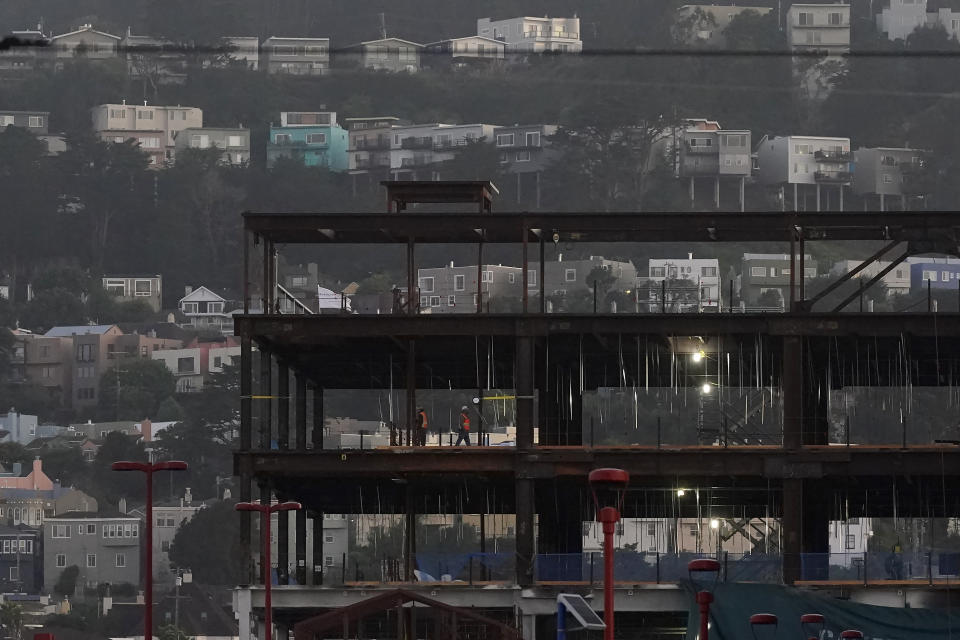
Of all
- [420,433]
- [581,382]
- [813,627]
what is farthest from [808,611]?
→ [581,382]

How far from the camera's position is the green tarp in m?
82.1

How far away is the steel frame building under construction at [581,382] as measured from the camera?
289 feet

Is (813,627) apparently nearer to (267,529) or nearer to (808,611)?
(808,611)

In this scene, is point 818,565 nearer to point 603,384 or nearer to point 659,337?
point 659,337

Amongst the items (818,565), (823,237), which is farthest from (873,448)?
(823,237)

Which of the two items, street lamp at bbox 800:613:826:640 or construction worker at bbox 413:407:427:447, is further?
construction worker at bbox 413:407:427:447

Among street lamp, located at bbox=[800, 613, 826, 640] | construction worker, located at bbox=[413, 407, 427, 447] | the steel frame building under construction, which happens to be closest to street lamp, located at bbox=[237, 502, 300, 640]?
the steel frame building under construction

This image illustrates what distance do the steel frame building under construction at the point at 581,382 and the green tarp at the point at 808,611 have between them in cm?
277

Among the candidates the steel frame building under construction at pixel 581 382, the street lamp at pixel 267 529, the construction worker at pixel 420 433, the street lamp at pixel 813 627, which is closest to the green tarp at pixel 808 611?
the street lamp at pixel 813 627

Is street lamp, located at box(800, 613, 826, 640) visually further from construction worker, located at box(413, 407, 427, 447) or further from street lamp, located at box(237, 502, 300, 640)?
street lamp, located at box(237, 502, 300, 640)

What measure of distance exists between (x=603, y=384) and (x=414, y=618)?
117 feet

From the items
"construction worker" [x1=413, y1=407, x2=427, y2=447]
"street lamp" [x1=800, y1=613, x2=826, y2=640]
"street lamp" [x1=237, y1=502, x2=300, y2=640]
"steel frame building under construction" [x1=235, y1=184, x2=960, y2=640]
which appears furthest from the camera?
"construction worker" [x1=413, y1=407, x2=427, y2=447]

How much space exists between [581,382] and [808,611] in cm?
2225

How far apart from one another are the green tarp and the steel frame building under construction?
109 inches
